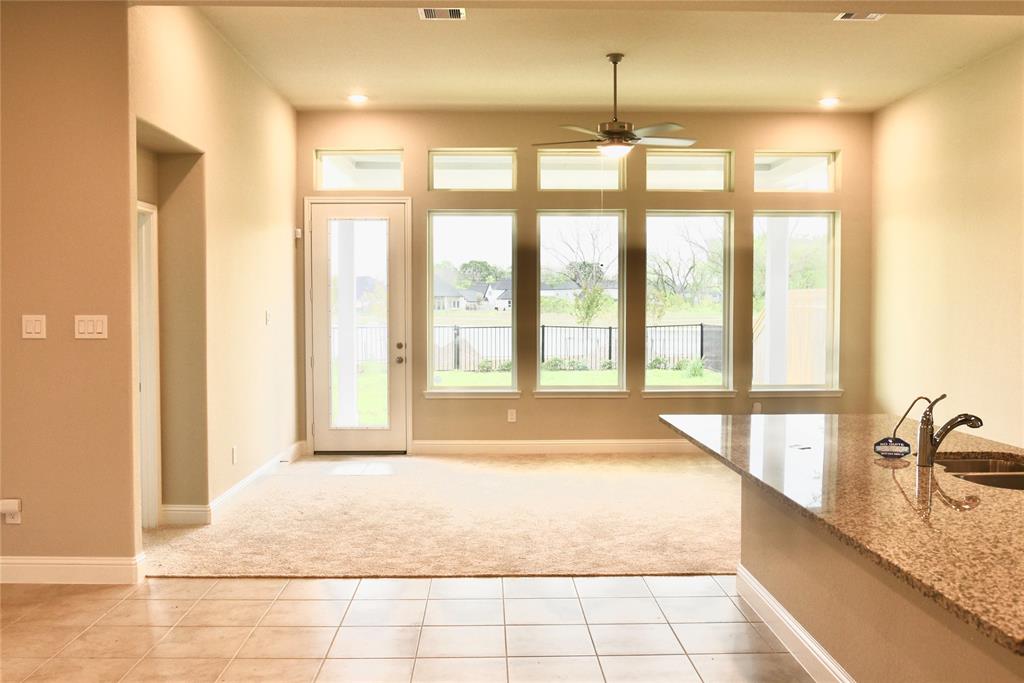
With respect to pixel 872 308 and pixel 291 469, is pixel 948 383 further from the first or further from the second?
pixel 291 469

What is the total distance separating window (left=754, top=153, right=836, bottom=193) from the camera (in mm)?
7184

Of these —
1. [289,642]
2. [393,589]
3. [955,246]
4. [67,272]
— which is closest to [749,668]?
[393,589]

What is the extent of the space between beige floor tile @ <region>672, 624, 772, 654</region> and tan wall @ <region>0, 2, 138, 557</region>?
256cm

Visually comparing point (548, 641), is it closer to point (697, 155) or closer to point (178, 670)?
point (178, 670)

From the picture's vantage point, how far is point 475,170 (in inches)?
279

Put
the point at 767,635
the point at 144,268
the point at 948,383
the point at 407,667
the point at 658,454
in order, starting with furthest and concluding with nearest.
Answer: the point at 658,454, the point at 948,383, the point at 144,268, the point at 767,635, the point at 407,667

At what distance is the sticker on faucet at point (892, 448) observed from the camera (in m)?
2.67

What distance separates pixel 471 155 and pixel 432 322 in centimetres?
155

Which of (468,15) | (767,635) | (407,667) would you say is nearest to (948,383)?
(767,635)

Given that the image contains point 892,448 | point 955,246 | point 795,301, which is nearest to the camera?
point 892,448

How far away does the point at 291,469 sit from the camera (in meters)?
6.34

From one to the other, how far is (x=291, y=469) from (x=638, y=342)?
126 inches

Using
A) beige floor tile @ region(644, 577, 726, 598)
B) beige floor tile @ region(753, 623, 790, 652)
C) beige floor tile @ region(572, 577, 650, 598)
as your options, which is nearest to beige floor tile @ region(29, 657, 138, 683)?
beige floor tile @ region(572, 577, 650, 598)

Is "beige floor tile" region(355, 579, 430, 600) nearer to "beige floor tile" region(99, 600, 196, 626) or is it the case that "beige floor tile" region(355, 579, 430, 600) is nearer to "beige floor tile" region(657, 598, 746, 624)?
"beige floor tile" region(99, 600, 196, 626)
